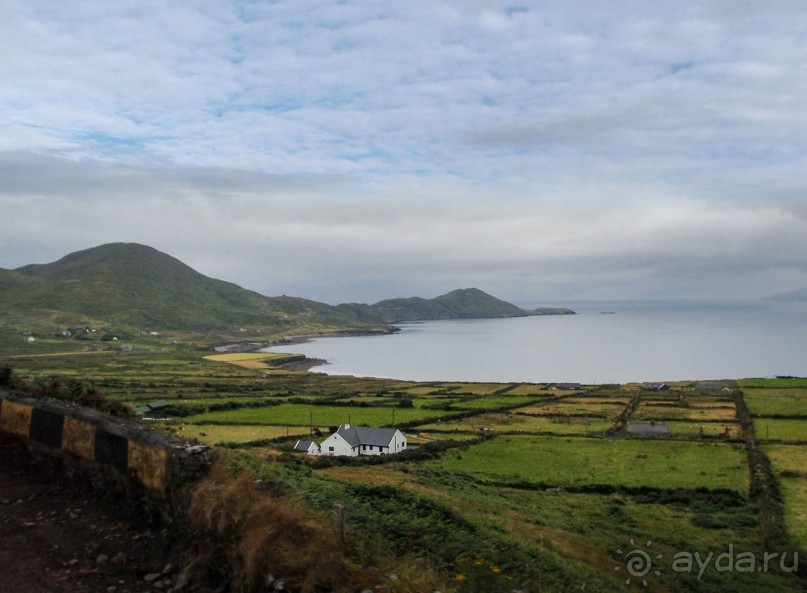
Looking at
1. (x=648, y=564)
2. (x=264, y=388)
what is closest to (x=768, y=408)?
(x=648, y=564)

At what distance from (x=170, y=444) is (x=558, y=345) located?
19350 centimetres

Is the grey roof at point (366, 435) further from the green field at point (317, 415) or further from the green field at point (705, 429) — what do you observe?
the green field at point (705, 429)

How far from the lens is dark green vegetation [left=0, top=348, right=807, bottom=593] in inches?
→ 501

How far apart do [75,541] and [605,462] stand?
3865 centimetres

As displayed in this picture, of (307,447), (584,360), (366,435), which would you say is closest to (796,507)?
(366,435)

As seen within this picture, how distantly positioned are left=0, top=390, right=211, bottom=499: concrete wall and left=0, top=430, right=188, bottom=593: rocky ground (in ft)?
1.46

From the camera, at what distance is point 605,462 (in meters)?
41.6

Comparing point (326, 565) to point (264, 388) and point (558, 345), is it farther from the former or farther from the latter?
point (558, 345)

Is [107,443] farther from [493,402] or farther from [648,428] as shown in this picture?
[493,402]

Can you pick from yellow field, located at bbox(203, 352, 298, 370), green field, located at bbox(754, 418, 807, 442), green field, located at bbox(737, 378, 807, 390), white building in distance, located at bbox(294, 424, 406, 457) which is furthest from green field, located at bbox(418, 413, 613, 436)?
yellow field, located at bbox(203, 352, 298, 370)

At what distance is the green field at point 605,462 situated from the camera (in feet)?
120

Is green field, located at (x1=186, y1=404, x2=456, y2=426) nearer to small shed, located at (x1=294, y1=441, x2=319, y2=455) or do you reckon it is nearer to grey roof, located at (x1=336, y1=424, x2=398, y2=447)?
grey roof, located at (x1=336, y1=424, x2=398, y2=447)

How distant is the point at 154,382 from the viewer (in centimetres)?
9288

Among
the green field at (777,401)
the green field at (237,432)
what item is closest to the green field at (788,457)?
the green field at (777,401)
